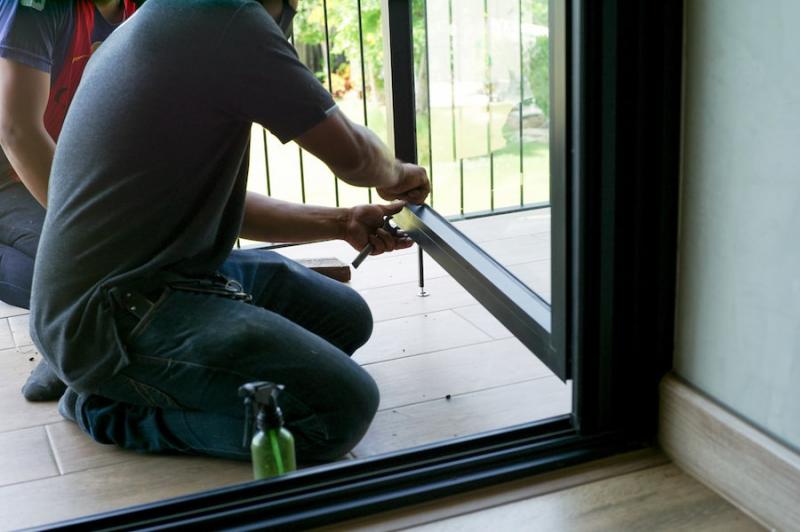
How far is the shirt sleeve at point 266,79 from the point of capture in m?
1.54

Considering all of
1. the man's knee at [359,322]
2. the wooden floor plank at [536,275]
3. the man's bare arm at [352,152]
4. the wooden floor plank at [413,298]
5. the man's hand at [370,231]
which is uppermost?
the man's bare arm at [352,152]

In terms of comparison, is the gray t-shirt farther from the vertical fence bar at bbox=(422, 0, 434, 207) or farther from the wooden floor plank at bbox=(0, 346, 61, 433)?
the vertical fence bar at bbox=(422, 0, 434, 207)

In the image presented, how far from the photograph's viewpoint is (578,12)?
1336 mm

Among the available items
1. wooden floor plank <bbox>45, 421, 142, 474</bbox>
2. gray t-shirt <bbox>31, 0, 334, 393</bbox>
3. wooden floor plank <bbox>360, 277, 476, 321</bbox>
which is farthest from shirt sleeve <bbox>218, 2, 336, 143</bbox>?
wooden floor plank <bbox>360, 277, 476, 321</bbox>

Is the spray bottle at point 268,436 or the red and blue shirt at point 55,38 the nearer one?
the spray bottle at point 268,436

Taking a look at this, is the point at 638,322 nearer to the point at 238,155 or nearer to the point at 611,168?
the point at 611,168

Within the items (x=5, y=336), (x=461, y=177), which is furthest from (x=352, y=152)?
(x=5, y=336)

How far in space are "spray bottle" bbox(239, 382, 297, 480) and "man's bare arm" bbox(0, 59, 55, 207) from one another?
1056 millimetres

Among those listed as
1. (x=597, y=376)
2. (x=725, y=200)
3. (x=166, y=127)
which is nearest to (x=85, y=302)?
(x=166, y=127)

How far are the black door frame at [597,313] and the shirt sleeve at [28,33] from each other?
1.25 meters

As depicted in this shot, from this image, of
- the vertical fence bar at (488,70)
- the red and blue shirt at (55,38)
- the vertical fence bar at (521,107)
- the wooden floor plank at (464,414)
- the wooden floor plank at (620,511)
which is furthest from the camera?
the red and blue shirt at (55,38)

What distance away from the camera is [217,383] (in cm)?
162

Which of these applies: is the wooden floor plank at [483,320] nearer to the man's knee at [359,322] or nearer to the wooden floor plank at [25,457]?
the man's knee at [359,322]

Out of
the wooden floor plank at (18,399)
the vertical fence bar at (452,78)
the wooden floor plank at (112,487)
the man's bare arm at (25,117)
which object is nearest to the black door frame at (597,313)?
the wooden floor plank at (112,487)
